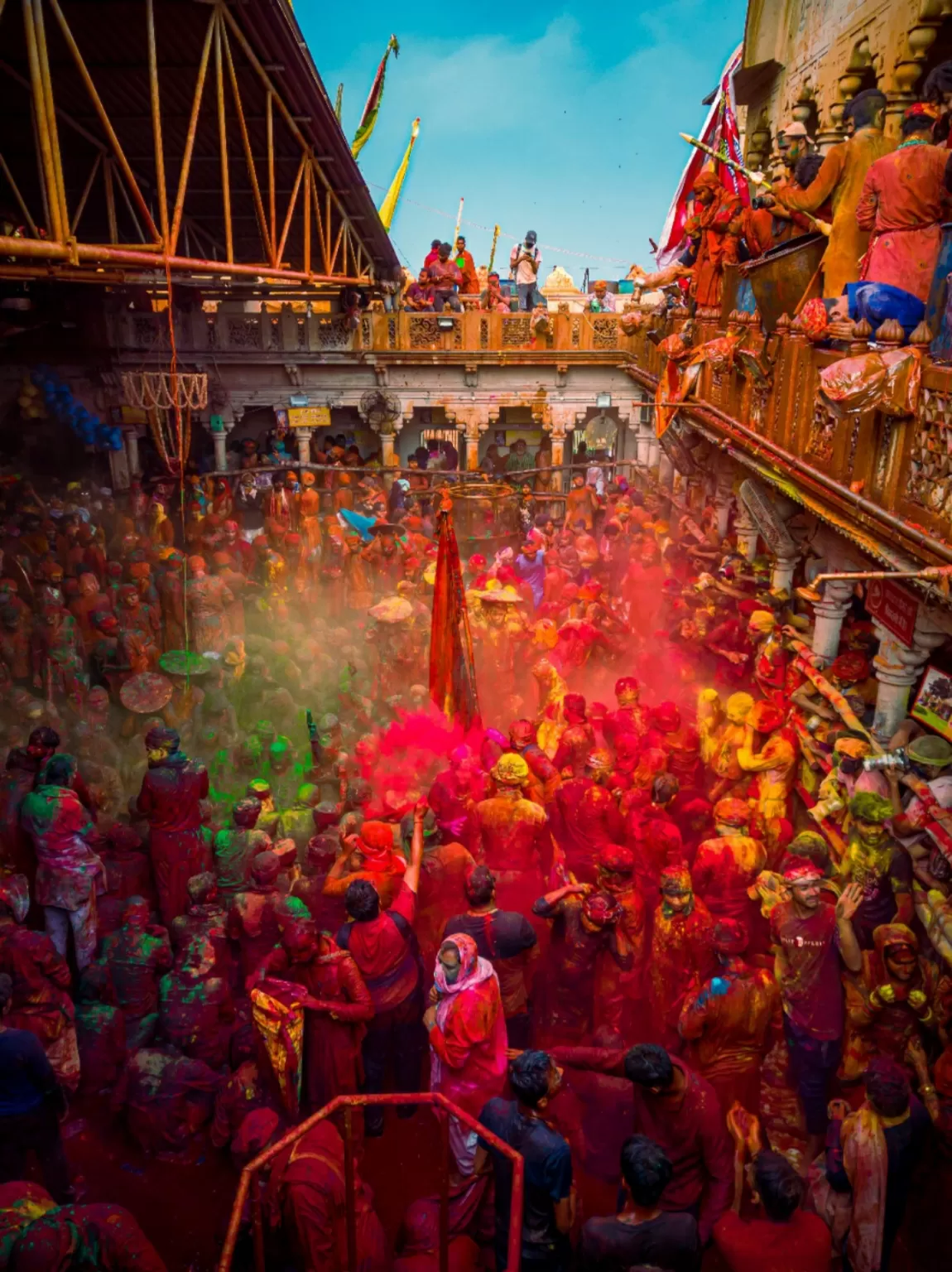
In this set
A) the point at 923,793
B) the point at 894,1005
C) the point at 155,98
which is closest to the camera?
the point at 894,1005

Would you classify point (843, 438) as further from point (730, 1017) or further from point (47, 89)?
point (47, 89)

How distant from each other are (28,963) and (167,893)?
6.50ft

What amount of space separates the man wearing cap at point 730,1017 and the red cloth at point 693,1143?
0.71 m

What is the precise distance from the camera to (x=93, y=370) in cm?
1773

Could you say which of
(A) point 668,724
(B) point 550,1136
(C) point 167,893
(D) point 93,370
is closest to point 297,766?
(C) point 167,893

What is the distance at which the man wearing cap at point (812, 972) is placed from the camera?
477 centimetres

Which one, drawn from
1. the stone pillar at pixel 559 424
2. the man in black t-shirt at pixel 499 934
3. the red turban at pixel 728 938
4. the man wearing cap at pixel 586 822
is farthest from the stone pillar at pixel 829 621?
the stone pillar at pixel 559 424

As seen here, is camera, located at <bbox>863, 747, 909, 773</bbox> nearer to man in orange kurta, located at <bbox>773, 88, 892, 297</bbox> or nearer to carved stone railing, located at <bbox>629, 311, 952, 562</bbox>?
carved stone railing, located at <bbox>629, 311, 952, 562</bbox>

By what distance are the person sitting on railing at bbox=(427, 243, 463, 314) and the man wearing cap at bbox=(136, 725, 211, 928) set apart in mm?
15889

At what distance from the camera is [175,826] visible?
6.61 m

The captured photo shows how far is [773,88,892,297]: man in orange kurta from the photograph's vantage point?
23.0 feet

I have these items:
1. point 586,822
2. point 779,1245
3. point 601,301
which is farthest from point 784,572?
point 601,301

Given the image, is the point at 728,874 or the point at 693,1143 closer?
the point at 693,1143

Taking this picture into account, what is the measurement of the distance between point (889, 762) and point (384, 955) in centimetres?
354
